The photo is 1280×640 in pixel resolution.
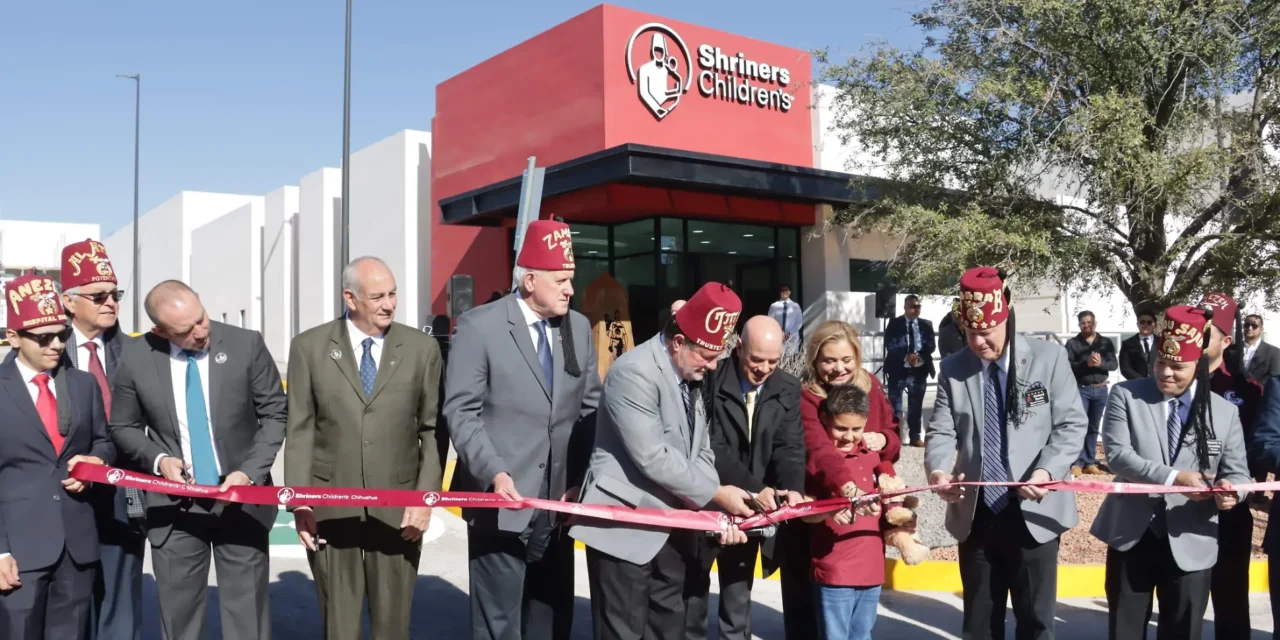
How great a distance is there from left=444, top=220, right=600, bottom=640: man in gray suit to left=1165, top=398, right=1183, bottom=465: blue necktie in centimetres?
277

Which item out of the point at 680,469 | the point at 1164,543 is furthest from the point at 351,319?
the point at 1164,543

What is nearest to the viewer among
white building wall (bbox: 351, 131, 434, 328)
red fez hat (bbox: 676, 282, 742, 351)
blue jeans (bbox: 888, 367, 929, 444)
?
red fez hat (bbox: 676, 282, 742, 351)

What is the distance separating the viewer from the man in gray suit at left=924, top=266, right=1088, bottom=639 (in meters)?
4.43

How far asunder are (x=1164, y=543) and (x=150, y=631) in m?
5.71

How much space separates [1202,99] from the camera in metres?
10.7

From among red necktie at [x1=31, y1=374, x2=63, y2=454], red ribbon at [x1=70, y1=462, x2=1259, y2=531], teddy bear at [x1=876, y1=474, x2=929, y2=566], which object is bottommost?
teddy bear at [x1=876, y1=474, x2=929, y2=566]

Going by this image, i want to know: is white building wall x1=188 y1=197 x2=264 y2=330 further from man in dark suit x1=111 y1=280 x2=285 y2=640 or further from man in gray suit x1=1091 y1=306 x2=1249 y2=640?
man in gray suit x1=1091 y1=306 x2=1249 y2=640

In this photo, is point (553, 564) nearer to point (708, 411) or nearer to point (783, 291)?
point (708, 411)

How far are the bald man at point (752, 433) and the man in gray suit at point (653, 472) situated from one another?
552mm

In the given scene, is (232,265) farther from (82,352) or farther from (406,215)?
(82,352)

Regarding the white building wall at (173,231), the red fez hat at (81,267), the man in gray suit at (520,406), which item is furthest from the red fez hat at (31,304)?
the white building wall at (173,231)

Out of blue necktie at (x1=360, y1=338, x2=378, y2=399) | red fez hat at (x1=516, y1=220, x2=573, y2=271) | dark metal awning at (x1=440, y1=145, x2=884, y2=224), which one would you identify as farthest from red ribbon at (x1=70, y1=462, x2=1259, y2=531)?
dark metal awning at (x1=440, y1=145, x2=884, y2=224)

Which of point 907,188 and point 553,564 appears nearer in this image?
point 553,564

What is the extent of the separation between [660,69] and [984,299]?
14.5m
